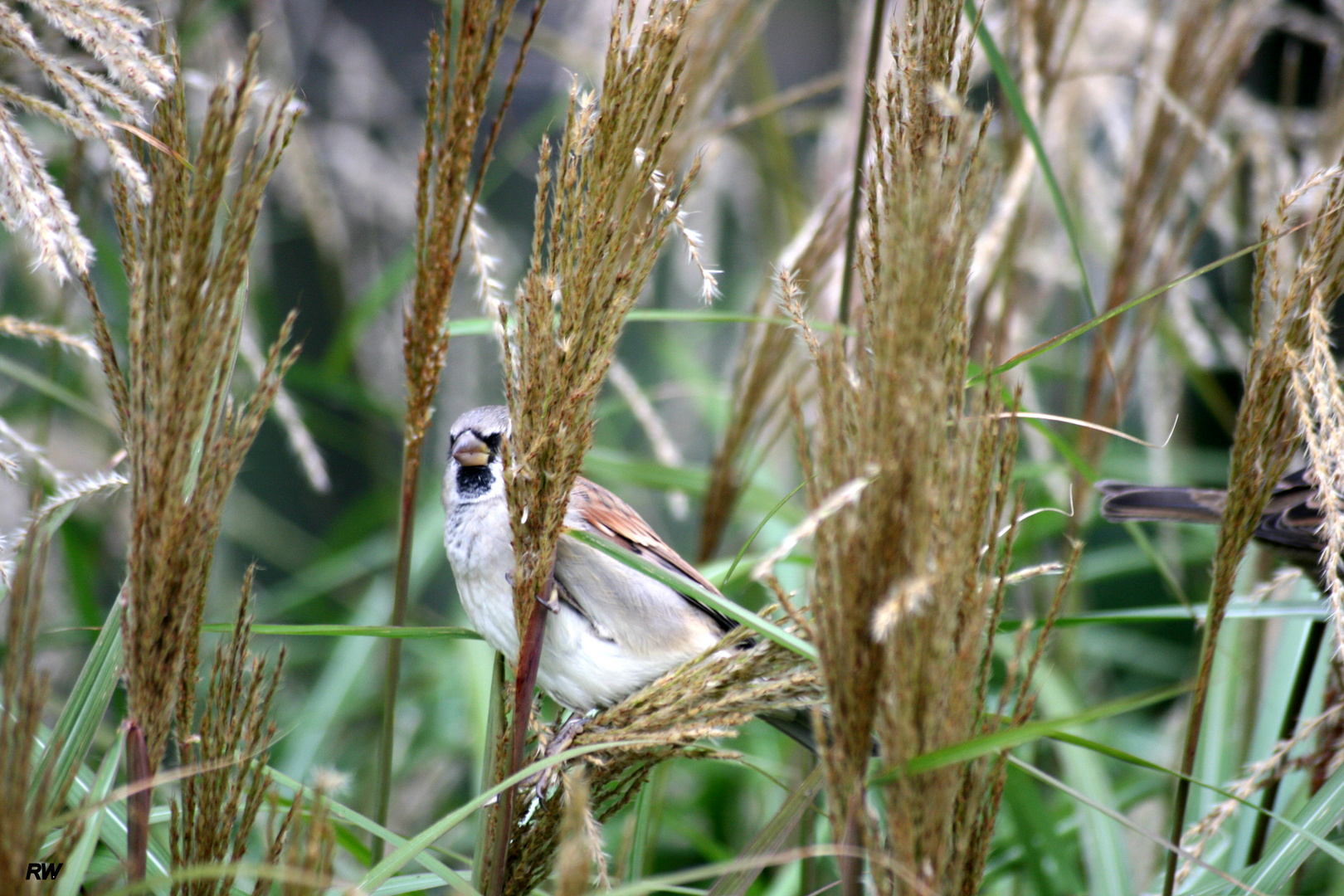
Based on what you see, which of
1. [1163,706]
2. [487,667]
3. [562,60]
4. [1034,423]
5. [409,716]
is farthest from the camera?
[1163,706]

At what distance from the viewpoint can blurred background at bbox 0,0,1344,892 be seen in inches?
81.3

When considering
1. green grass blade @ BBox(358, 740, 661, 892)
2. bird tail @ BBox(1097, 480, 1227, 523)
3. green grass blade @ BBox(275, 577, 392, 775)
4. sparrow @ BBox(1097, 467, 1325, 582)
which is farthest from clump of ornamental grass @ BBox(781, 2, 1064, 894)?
green grass blade @ BBox(275, 577, 392, 775)

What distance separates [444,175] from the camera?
106 cm

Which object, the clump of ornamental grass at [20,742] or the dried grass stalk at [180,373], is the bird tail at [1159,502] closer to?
the dried grass stalk at [180,373]

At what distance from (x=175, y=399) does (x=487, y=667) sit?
5.67 ft

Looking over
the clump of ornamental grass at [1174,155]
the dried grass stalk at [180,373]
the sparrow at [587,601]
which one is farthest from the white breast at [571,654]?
the clump of ornamental grass at [1174,155]

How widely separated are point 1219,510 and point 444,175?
1575mm

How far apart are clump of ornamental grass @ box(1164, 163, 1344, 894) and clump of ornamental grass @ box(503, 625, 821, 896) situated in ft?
1.36

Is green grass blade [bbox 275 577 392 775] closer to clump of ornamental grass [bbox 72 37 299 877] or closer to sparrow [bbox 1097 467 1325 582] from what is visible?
clump of ornamental grass [bbox 72 37 299 877]

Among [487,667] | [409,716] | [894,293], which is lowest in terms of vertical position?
[409,716]

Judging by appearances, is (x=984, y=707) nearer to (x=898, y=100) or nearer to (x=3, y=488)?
(x=898, y=100)

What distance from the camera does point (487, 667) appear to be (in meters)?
2.40

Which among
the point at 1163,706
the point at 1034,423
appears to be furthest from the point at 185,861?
the point at 1163,706

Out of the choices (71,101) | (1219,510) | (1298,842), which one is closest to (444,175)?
(71,101)
